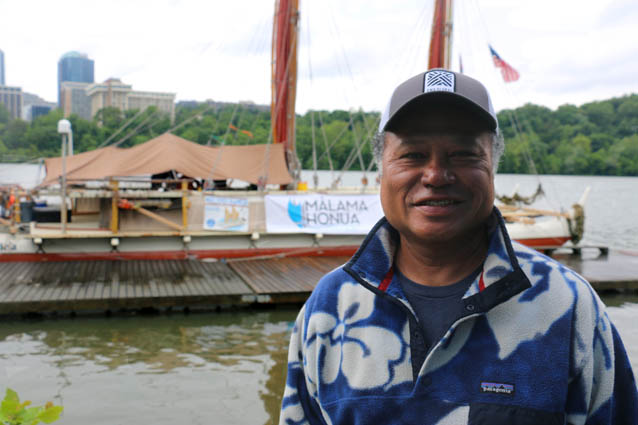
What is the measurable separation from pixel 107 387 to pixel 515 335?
25.3 ft

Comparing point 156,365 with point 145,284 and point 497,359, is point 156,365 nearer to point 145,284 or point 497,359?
point 145,284

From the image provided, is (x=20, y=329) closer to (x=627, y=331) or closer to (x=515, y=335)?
(x=515, y=335)

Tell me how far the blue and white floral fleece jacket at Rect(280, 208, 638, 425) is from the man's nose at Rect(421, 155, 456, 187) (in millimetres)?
228

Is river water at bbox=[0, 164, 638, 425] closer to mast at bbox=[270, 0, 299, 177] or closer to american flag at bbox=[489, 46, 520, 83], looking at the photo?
mast at bbox=[270, 0, 299, 177]

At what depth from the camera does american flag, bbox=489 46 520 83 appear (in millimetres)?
19125

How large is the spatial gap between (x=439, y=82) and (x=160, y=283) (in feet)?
37.7

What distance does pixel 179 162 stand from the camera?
15.2m

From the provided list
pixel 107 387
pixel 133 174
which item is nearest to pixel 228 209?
pixel 133 174

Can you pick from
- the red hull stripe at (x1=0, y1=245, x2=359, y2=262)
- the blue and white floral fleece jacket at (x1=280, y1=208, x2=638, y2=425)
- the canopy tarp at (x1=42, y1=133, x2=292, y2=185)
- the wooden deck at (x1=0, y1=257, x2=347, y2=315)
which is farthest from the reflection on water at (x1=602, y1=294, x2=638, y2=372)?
the blue and white floral fleece jacket at (x1=280, y1=208, x2=638, y2=425)

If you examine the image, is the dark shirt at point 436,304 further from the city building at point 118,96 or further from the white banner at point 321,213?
the city building at point 118,96

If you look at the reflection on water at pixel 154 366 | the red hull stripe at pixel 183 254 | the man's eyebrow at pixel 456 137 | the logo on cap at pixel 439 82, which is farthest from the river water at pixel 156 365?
the logo on cap at pixel 439 82

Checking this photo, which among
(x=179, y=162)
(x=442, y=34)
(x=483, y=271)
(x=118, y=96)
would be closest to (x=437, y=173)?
(x=483, y=271)

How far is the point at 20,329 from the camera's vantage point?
10289mm

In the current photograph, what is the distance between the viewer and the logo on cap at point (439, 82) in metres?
1.54
